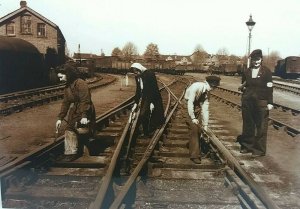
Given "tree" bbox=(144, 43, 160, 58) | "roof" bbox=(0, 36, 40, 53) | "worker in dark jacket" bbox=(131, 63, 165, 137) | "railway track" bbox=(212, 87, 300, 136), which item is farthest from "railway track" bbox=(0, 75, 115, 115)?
"railway track" bbox=(212, 87, 300, 136)

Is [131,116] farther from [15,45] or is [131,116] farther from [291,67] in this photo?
[291,67]

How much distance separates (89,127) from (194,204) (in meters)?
2.28

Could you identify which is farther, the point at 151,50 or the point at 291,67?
the point at 291,67

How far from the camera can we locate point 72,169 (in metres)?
5.14

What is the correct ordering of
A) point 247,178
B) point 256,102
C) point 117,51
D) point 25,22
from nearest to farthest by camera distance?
point 247,178 → point 256,102 → point 117,51 → point 25,22

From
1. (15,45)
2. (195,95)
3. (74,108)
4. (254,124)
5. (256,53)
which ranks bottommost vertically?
(254,124)

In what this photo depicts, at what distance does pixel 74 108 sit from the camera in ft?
17.9

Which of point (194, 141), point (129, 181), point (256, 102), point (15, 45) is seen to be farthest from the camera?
point (15, 45)

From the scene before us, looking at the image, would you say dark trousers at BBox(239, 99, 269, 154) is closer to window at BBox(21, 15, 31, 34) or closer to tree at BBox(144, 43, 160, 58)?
tree at BBox(144, 43, 160, 58)

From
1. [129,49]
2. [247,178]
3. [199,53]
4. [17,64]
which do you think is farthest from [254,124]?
[17,64]

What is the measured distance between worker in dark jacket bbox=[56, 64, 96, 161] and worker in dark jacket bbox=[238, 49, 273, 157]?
2.45m

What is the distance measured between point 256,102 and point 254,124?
18.6 inches

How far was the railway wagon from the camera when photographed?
12.8 metres

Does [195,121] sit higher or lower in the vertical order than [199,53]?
lower
